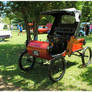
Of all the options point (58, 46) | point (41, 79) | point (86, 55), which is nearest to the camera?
point (41, 79)

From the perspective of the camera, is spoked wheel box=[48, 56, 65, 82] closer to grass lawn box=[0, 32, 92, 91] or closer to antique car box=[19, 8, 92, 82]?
antique car box=[19, 8, 92, 82]

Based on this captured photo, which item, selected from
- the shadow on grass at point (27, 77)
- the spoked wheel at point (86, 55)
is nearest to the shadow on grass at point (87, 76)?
the spoked wheel at point (86, 55)

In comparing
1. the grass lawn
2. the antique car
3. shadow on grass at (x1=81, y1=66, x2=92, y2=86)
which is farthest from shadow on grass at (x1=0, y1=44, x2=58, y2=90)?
shadow on grass at (x1=81, y1=66, x2=92, y2=86)

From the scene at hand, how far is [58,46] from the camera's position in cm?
541

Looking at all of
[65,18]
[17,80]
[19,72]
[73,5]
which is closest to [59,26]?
[65,18]

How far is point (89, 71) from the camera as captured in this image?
5.46 metres

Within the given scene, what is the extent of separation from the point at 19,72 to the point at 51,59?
1548mm

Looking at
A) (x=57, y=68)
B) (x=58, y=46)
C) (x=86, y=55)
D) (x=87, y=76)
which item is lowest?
(x=87, y=76)

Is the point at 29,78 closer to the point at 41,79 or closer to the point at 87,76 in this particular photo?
the point at 41,79

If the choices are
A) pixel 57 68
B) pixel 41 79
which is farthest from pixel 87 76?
pixel 41 79

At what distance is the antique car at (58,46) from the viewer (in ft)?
15.1

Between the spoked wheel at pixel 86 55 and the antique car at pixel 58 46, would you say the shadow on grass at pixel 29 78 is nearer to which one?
the antique car at pixel 58 46

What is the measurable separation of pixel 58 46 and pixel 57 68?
832mm

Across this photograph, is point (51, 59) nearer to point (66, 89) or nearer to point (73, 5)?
point (66, 89)
